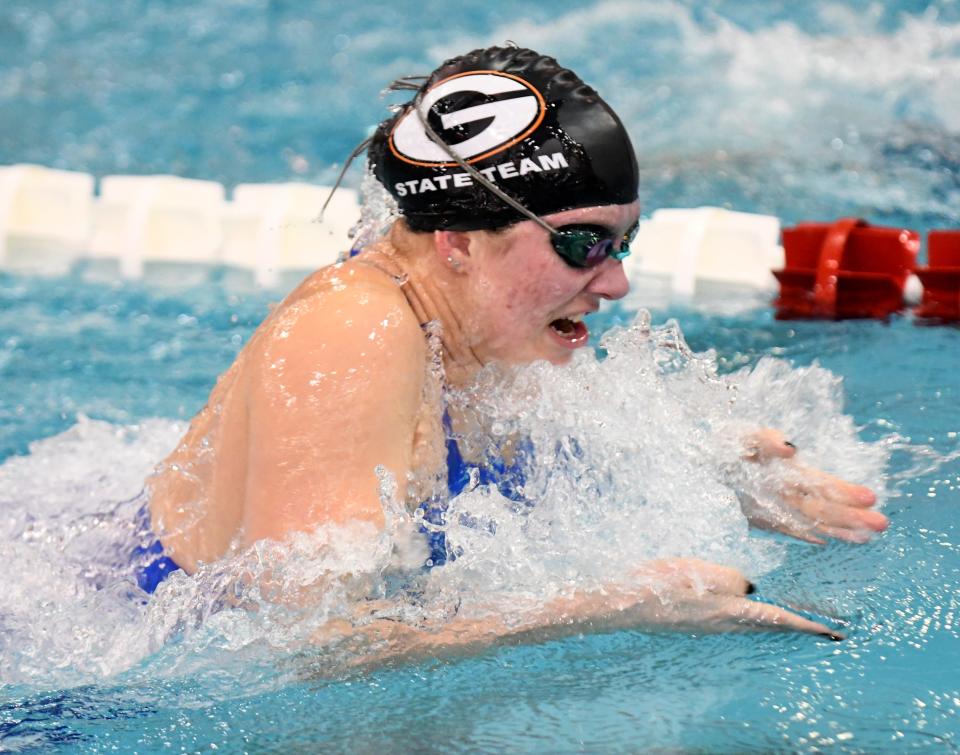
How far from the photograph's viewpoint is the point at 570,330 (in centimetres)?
221

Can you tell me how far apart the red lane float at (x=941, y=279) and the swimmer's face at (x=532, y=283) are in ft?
7.16

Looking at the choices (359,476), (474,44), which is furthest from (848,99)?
(359,476)

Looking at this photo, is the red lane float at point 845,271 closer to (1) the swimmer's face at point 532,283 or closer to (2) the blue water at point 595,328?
(2) the blue water at point 595,328

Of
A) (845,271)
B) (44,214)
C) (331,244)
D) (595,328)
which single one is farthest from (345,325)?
(44,214)

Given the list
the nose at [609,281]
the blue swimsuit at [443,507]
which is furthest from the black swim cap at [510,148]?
the blue swimsuit at [443,507]

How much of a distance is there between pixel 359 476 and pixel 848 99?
17.2 ft

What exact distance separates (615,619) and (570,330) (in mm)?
520

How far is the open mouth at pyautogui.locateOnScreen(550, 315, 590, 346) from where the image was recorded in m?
2.18

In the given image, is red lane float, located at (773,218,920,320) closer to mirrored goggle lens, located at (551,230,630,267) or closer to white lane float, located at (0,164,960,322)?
white lane float, located at (0,164,960,322)

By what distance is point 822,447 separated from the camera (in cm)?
288

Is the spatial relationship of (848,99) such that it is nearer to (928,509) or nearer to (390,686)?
(928,509)

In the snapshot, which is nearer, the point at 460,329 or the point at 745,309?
the point at 460,329

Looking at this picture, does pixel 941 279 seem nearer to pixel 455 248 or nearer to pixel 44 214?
pixel 455 248

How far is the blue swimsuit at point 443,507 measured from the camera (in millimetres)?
2104
